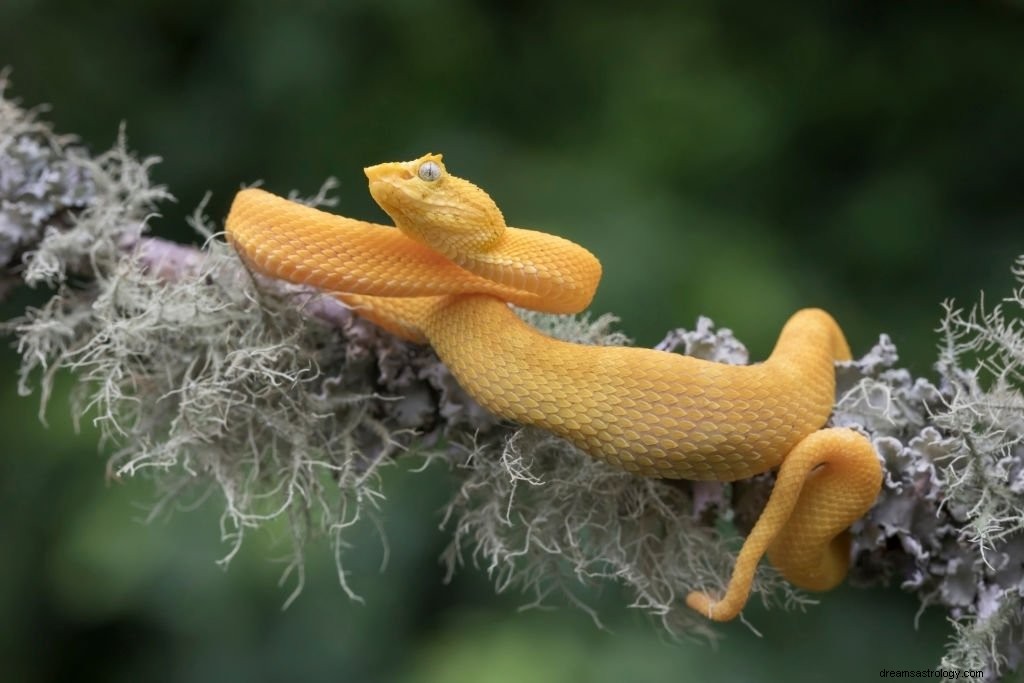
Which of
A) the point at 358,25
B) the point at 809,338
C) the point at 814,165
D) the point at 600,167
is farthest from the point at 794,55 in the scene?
the point at 809,338

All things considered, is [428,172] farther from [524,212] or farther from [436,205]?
[524,212]

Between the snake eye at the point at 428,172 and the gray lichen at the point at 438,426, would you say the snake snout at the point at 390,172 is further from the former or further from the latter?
the gray lichen at the point at 438,426

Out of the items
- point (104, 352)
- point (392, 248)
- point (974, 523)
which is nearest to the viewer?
point (974, 523)

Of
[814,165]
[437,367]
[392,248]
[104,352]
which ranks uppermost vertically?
[814,165]

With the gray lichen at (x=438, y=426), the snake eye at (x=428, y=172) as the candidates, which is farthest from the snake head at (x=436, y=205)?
the gray lichen at (x=438, y=426)

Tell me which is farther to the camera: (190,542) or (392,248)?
(190,542)

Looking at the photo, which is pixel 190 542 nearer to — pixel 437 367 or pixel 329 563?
pixel 329 563

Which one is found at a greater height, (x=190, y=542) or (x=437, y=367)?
(x=437, y=367)
